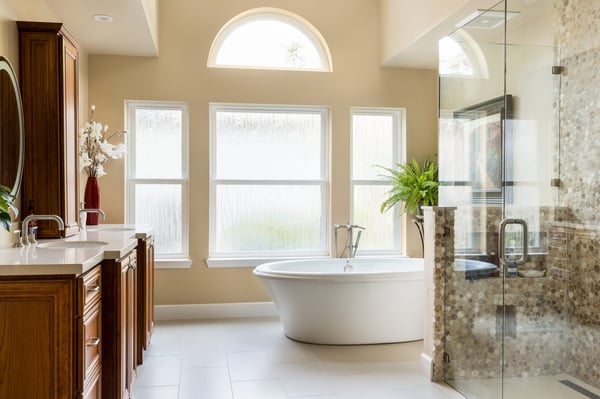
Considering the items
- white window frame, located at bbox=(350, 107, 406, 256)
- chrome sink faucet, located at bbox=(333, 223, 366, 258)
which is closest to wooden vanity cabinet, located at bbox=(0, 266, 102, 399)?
chrome sink faucet, located at bbox=(333, 223, 366, 258)

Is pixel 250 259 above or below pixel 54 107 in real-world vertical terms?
below

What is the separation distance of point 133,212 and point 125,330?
7.96ft

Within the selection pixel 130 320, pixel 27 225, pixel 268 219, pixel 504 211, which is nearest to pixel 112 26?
pixel 27 225

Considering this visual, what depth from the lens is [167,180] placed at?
488 cm

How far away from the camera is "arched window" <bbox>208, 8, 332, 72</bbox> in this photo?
16.3ft

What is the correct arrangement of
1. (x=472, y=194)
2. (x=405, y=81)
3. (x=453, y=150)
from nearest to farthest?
(x=472, y=194) → (x=453, y=150) → (x=405, y=81)

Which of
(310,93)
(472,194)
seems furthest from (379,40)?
(472,194)

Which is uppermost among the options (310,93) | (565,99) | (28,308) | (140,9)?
(140,9)

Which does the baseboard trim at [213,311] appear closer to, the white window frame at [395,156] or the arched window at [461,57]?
the white window frame at [395,156]

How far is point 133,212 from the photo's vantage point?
191 inches

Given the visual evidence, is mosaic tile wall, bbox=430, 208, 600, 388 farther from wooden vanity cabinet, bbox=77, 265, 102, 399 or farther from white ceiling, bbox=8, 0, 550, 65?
wooden vanity cabinet, bbox=77, 265, 102, 399

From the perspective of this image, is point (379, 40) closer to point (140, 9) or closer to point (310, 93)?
point (310, 93)

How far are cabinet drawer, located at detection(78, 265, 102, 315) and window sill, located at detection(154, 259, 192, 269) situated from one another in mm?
2472

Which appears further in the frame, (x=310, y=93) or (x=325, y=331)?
(x=310, y=93)
